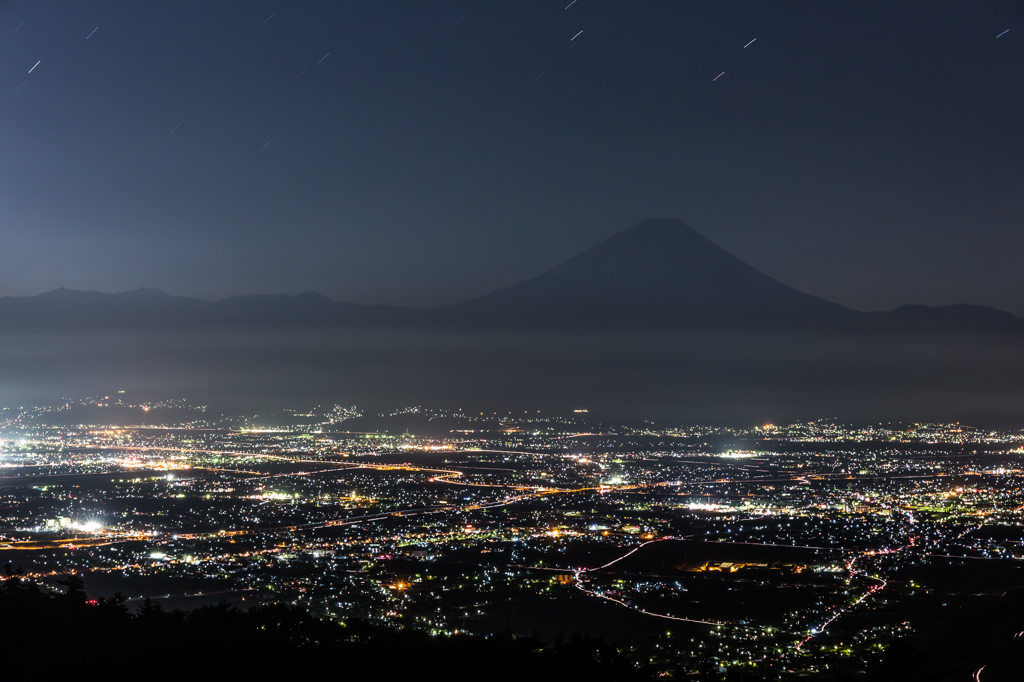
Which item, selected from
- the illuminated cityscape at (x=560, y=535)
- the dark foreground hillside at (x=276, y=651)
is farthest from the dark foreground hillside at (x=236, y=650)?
the illuminated cityscape at (x=560, y=535)

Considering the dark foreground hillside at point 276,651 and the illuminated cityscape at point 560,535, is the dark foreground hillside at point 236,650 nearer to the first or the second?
the dark foreground hillside at point 276,651

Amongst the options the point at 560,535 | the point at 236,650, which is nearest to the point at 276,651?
the point at 236,650

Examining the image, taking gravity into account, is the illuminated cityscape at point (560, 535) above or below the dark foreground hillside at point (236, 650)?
below

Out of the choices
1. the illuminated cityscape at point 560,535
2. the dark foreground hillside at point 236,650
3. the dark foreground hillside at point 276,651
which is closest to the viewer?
the dark foreground hillside at point 236,650

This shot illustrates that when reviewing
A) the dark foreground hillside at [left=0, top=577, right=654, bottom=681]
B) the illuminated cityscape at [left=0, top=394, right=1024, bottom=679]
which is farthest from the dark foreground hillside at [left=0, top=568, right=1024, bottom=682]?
the illuminated cityscape at [left=0, top=394, right=1024, bottom=679]

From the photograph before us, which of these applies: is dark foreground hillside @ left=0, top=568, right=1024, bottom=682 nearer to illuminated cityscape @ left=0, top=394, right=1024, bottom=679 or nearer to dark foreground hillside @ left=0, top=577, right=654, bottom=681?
dark foreground hillside @ left=0, top=577, right=654, bottom=681

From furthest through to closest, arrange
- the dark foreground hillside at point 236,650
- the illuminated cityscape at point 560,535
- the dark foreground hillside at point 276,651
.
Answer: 1. the illuminated cityscape at point 560,535
2. the dark foreground hillside at point 276,651
3. the dark foreground hillside at point 236,650

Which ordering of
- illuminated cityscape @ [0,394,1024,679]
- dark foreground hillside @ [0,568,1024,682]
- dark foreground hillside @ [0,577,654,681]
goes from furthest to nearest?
illuminated cityscape @ [0,394,1024,679] → dark foreground hillside @ [0,568,1024,682] → dark foreground hillside @ [0,577,654,681]

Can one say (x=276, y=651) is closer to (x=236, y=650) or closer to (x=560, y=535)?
(x=236, y=650)

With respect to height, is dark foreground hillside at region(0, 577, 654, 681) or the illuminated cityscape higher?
dark foreground hillside at region(0, 577, 654, 681)

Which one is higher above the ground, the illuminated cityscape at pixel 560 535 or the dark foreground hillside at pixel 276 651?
the dark foreground hillside at pixel 276 651

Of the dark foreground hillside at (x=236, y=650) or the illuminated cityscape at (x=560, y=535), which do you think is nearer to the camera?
the dark foreground hillside at (x=236, y=650)

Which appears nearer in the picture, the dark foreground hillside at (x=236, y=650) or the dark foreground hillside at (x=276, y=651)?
the dark foreground hillside at (x=236, y=650)
